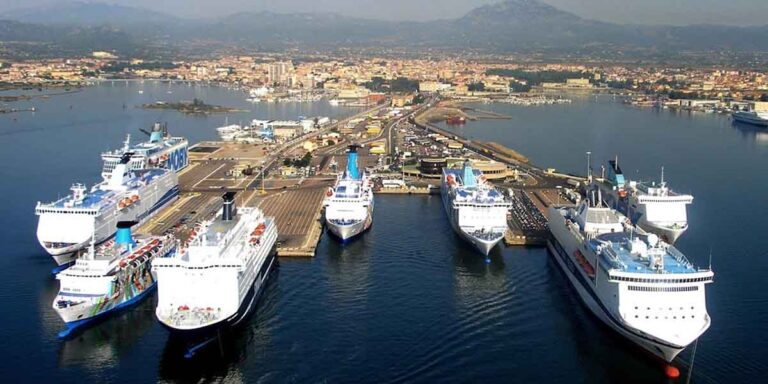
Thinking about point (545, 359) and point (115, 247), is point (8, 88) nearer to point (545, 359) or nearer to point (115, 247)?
point (115, 247)

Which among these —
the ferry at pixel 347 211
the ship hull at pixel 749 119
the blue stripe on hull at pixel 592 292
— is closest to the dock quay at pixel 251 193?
the ferry at pixel 347 211

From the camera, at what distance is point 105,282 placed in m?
11.9

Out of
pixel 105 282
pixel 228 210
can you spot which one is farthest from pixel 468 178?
pixel 105 282

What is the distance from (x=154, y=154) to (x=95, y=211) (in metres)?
7.83

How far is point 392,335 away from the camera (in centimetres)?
1143

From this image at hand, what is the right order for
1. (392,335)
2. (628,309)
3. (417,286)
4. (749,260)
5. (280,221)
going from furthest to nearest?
(280,221) → (749,260) → (417,286) → (392,335) → (628,309)

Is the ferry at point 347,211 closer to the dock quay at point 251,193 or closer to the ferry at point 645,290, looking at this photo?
the dock quay at point 251,193

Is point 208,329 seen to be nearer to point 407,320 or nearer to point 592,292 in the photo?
point 407,320

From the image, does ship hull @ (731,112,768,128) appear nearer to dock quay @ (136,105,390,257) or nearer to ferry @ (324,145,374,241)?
dock quay @ (136,105,390,257)

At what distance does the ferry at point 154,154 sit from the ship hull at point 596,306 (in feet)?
37.5

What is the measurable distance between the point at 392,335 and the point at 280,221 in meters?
7.37

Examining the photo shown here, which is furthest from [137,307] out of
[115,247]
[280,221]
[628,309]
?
[628,309]

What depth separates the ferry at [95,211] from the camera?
1477 cm

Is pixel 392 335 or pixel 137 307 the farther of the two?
pixel 137 307
